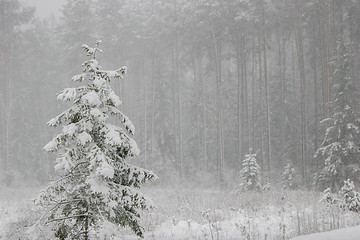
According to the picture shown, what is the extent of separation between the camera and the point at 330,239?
6.58 metres

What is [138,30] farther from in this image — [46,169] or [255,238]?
[255,238]

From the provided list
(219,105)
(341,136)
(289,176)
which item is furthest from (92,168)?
(219,105)

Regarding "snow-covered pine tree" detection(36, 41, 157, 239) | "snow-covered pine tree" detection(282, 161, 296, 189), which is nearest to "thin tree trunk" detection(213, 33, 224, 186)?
"snow-covered pine tree" detection(282, 161, 296, 189)

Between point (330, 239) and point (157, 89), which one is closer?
point (330, 239)

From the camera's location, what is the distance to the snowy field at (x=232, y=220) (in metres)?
8.60

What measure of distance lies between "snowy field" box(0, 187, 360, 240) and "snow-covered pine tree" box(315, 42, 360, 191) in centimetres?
424

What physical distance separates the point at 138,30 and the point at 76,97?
2658 cm

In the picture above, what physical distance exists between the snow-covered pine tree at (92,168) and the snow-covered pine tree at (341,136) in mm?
13141

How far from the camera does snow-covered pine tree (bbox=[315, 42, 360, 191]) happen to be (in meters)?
16.6

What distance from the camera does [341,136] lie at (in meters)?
17.1

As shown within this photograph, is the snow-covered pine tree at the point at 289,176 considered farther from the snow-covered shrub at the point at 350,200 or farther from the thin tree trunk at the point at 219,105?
the snow-covered shrub at the point at 350,200

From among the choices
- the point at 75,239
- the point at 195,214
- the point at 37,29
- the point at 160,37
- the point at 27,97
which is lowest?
the point at 75,239

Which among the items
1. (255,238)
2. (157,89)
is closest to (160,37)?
(157,89)

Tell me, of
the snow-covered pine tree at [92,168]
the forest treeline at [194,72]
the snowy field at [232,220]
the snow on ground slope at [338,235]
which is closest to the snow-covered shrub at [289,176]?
the forest treeline at [194,72]
